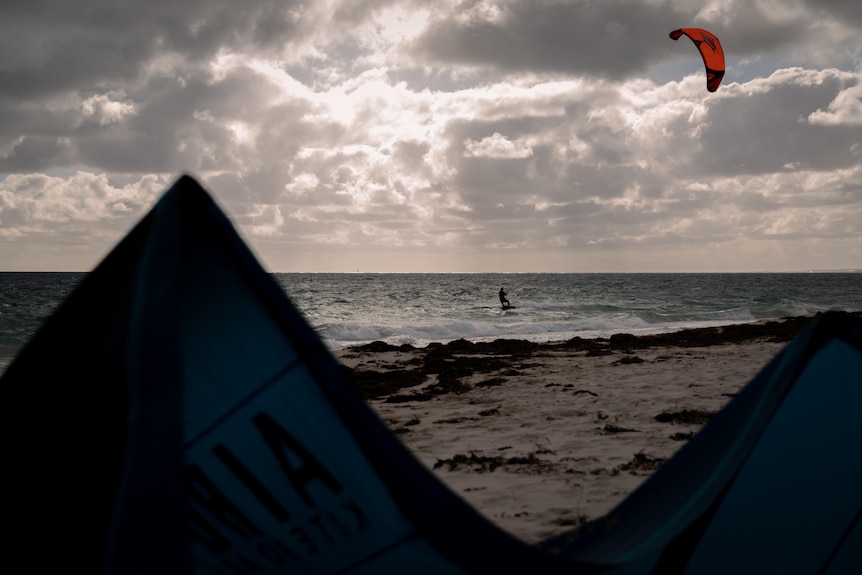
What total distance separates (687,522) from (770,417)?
569mm

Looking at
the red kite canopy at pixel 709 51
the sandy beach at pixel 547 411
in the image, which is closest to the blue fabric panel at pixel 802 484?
the sandy beach at pixel 547 411

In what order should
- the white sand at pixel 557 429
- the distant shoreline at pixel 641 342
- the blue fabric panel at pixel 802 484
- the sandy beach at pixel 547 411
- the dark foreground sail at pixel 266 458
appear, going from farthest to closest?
the distant shoreline at pixel 641 342, the sandy beach at pixel 547 411, the white sand at pixel 557 429, the blue fabric panel at pixel 802 484, the dark foreground sail at pixel 266 458

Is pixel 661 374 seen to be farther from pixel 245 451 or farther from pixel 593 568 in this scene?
pixel 245 451

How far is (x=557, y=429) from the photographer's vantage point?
768cm

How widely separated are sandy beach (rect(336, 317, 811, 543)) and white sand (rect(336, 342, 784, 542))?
16mm

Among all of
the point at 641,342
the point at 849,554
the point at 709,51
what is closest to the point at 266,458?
the point at 849,554

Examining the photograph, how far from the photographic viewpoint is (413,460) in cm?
242

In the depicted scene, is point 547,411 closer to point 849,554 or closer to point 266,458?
point 849,554

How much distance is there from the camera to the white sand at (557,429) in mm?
5051

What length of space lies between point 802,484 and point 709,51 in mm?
15841

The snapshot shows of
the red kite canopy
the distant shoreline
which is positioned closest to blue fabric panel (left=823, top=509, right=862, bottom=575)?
the red kite canopy

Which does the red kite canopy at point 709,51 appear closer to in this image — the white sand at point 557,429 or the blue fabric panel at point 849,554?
the white sand at point 557,429

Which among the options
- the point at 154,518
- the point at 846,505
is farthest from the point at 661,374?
the point at 154,518

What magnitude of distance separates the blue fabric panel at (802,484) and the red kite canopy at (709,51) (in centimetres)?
1376
